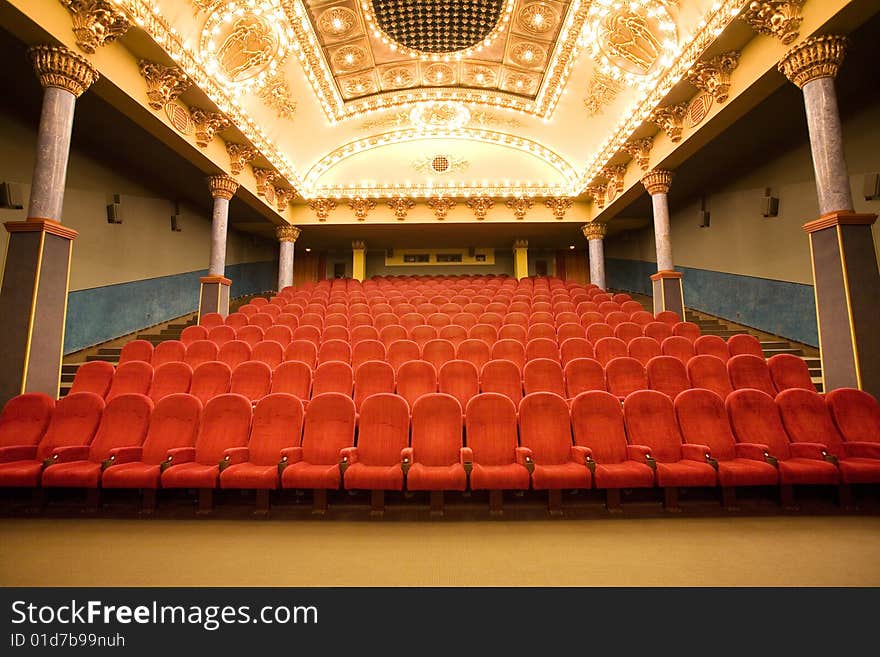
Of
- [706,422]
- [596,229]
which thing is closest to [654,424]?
[706,422]

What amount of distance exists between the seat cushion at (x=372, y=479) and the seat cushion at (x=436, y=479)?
60 millimetres

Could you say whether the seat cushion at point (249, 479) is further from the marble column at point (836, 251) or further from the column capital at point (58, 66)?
the marble column at point (836, 251)

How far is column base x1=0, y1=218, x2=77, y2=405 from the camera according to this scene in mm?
→ 3023

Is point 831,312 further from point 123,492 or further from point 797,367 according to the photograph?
point 123,492

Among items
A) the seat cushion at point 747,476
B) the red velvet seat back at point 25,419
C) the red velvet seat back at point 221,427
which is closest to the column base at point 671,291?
the seat cushion at point 747,476

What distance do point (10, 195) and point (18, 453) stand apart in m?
3.51

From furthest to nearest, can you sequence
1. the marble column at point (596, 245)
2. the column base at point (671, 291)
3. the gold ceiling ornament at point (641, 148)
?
the marble column at point (596, 245), the gold ceiling ornament at point (641, 148), the column base at point (671, 291)

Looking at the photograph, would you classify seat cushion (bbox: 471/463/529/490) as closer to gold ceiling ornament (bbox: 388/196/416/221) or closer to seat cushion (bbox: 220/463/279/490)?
seat cushion (bbox: 220/463/279/490)

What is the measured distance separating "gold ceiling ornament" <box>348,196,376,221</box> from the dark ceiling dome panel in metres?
3.02

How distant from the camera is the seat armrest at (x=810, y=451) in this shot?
2229mm

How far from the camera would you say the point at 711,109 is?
4.83m

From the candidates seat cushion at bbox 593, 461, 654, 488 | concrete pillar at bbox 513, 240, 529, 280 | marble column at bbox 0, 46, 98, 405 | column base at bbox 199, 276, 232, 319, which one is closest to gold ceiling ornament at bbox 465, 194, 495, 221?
concrete pillar at bbox 513, 240, 529, 280

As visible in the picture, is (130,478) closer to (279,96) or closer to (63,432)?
(63,432)

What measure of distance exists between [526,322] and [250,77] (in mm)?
5118
